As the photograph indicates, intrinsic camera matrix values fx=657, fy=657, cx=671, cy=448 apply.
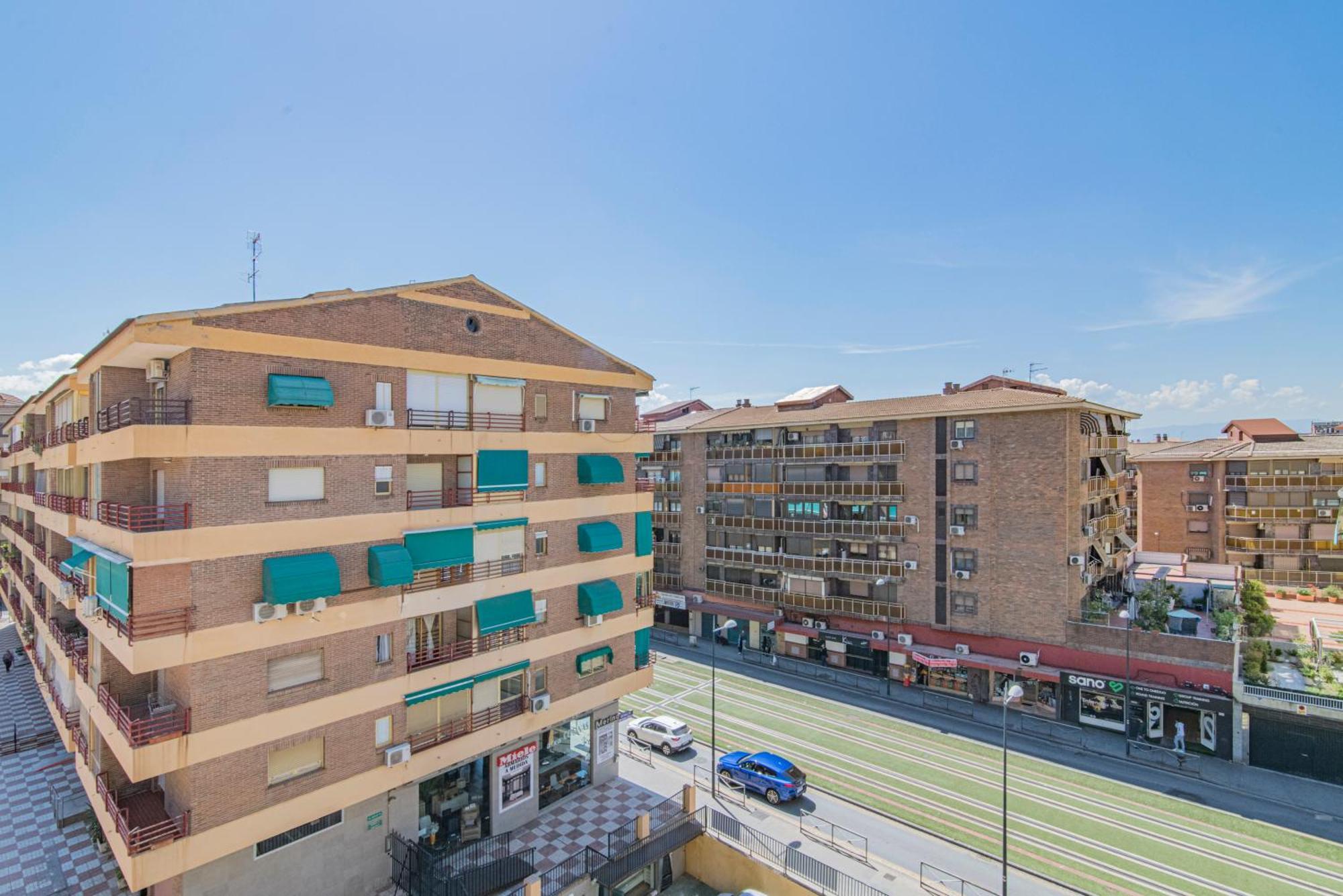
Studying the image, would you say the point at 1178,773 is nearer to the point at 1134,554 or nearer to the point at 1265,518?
the point at 1134,554

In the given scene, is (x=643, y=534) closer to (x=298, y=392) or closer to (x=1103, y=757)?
(x=298, y=392)

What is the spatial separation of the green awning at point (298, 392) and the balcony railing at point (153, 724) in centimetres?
695

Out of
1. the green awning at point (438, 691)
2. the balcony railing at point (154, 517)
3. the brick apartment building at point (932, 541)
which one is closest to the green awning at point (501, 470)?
the green awning at point (438, 691)

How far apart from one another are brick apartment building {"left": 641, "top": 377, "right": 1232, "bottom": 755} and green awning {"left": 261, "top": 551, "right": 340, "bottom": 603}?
30.8 metres

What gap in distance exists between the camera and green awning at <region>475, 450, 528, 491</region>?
754 inches

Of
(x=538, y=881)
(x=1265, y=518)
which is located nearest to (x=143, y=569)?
(x=538, y=881)

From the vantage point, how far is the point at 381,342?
1756 centimetres

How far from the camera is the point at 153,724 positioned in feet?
45.4

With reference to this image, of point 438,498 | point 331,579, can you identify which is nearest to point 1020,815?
point 438,498

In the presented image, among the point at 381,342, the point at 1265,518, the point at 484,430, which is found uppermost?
the point at 381,342

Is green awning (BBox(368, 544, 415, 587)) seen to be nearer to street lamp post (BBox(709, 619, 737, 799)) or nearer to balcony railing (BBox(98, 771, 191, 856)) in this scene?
balcony railing (BBox(98, 771, 191, 856))

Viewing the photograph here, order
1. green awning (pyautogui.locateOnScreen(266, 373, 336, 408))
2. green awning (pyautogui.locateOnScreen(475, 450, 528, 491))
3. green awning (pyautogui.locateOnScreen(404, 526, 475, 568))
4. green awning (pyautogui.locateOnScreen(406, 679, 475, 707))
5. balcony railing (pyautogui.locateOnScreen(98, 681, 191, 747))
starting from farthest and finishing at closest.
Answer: green awning (pyautogui.locateOnScreen(475, 450, 528, 491))
green awning (pyautogui.locateOnScreen(406, 679, 475, 707))
green awning (pyautogui.locateOnScreen(404, 526, 475, 568))
green awning (pyautogui.locateOnScreen(266, 373, 336, 408))
balcony railing (pyautogui.locateOnScreen(98, 681, 191, 747))

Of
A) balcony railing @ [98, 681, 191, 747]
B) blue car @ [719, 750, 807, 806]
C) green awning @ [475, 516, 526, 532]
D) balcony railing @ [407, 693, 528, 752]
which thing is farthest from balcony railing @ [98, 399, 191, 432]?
blue car @ [719, 750, 807, 806]

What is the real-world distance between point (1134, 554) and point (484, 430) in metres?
48.3
